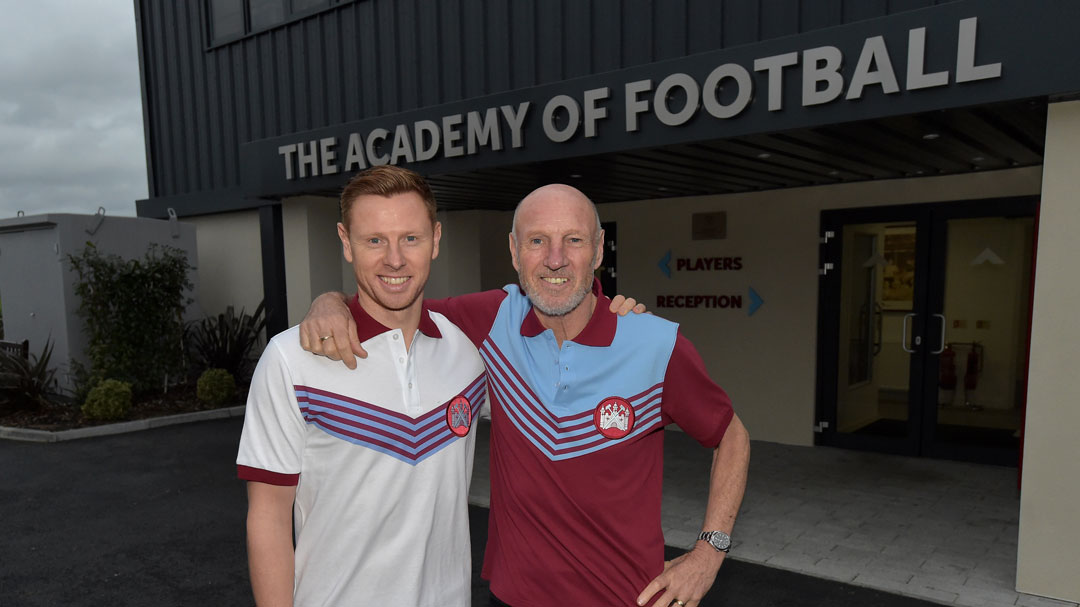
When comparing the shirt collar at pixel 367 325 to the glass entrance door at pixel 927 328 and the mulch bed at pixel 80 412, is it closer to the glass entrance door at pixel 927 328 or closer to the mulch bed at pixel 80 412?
the glass entrance door at pixel 927 328

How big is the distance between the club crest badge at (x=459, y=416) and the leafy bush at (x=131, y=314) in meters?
9.67

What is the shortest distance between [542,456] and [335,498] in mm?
614

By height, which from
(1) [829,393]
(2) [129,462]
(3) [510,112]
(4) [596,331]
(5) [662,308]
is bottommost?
(2) [129,462]

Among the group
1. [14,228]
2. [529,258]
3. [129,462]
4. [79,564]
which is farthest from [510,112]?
[14,228]

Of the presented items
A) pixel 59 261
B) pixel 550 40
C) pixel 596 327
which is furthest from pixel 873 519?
pixel 59 261

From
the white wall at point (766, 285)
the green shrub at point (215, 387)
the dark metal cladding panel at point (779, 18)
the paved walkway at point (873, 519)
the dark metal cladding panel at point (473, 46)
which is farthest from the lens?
the green shrub at point (215, 387)

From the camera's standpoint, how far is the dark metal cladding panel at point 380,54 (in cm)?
571

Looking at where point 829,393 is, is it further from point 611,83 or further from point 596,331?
point 596,331

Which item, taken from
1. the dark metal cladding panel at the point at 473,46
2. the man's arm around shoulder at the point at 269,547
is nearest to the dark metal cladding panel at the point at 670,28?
the dark metal cladding panel at the point at 473,46

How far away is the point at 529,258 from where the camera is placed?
7.28ft

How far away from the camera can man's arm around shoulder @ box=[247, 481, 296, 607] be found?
5.82ft

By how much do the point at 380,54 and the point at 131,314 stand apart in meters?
5.44

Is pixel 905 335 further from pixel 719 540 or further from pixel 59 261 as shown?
pixel 59 261

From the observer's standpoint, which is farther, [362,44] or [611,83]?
[362,44]
